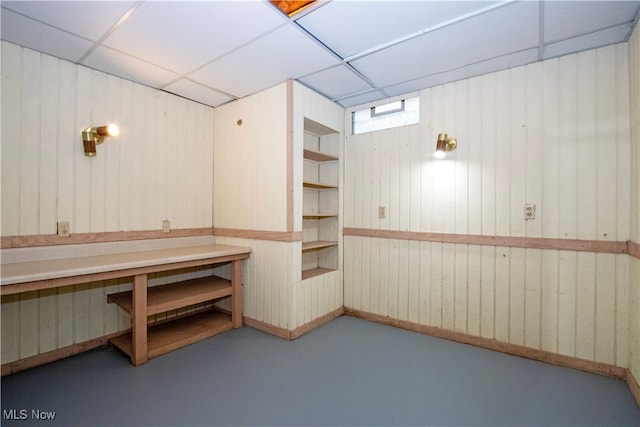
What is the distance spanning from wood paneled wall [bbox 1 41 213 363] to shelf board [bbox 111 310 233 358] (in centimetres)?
31

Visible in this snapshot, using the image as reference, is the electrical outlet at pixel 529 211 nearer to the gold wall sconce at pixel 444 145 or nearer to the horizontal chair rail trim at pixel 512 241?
the horizontal chair rail trim at pixel 512 241

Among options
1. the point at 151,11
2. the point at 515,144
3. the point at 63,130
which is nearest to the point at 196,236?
the point at 63,130

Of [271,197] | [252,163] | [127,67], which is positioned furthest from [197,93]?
[271,197]

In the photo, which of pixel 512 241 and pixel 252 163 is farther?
pixel 252 163

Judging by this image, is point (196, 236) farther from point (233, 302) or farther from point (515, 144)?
point (515, 144)

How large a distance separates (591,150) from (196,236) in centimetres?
378

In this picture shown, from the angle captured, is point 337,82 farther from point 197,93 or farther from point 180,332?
point 180,332

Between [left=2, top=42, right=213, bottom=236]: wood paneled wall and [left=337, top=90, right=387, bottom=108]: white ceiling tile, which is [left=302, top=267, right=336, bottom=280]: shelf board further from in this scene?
[left=337, top=90, right=387, bottom=108]: white ceiling tile

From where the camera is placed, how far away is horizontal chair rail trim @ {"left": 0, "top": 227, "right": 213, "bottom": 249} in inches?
89.1

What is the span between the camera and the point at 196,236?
342 centimetres

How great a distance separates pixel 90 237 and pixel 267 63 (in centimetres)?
218

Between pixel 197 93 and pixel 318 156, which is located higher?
pixel 197 93

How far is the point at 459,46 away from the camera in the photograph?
7.50 feet

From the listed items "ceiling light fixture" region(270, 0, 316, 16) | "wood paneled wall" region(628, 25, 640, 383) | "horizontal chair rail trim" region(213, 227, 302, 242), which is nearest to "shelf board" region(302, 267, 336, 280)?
"horizontal chair rail trim" region(213, 227, 302, 242)
